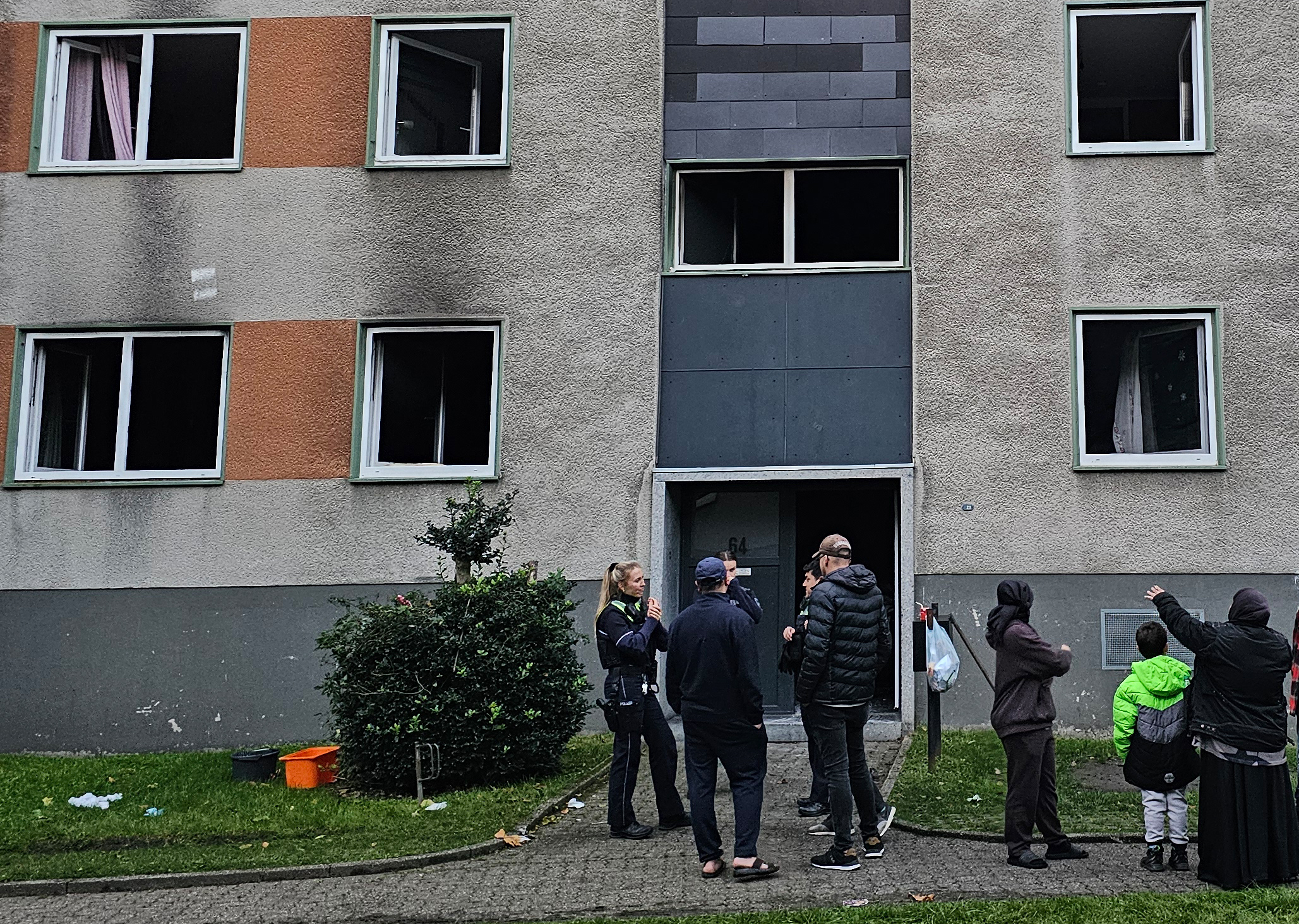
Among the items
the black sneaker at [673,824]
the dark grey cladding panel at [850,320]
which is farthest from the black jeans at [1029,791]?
the dark grey cladding panel at [850,320]

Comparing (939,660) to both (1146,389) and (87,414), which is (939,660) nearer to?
(1146,389)

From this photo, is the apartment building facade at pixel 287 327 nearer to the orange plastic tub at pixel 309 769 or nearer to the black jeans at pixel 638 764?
the orange plastic tub at pixel 309 769

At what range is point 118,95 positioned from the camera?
50.0 ft

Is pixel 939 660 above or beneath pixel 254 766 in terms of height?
above

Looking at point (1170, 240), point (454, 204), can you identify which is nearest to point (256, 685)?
point (454, 204)

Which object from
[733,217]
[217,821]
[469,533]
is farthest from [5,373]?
[733,217]

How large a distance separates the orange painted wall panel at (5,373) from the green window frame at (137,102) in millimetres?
1730

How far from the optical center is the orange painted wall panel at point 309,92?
1468cm

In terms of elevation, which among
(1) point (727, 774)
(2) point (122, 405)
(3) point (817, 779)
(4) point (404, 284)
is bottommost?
(3) point (817, 779)

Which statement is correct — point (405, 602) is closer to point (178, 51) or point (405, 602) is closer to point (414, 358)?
point (414, 358)

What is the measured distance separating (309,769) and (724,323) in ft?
19.2

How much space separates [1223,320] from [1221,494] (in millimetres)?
1683

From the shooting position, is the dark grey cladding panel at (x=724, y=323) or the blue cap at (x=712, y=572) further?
the dark grey cladding panel at (x=724, y=323)

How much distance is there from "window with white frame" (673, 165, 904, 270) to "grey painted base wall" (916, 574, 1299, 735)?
3.47 m
